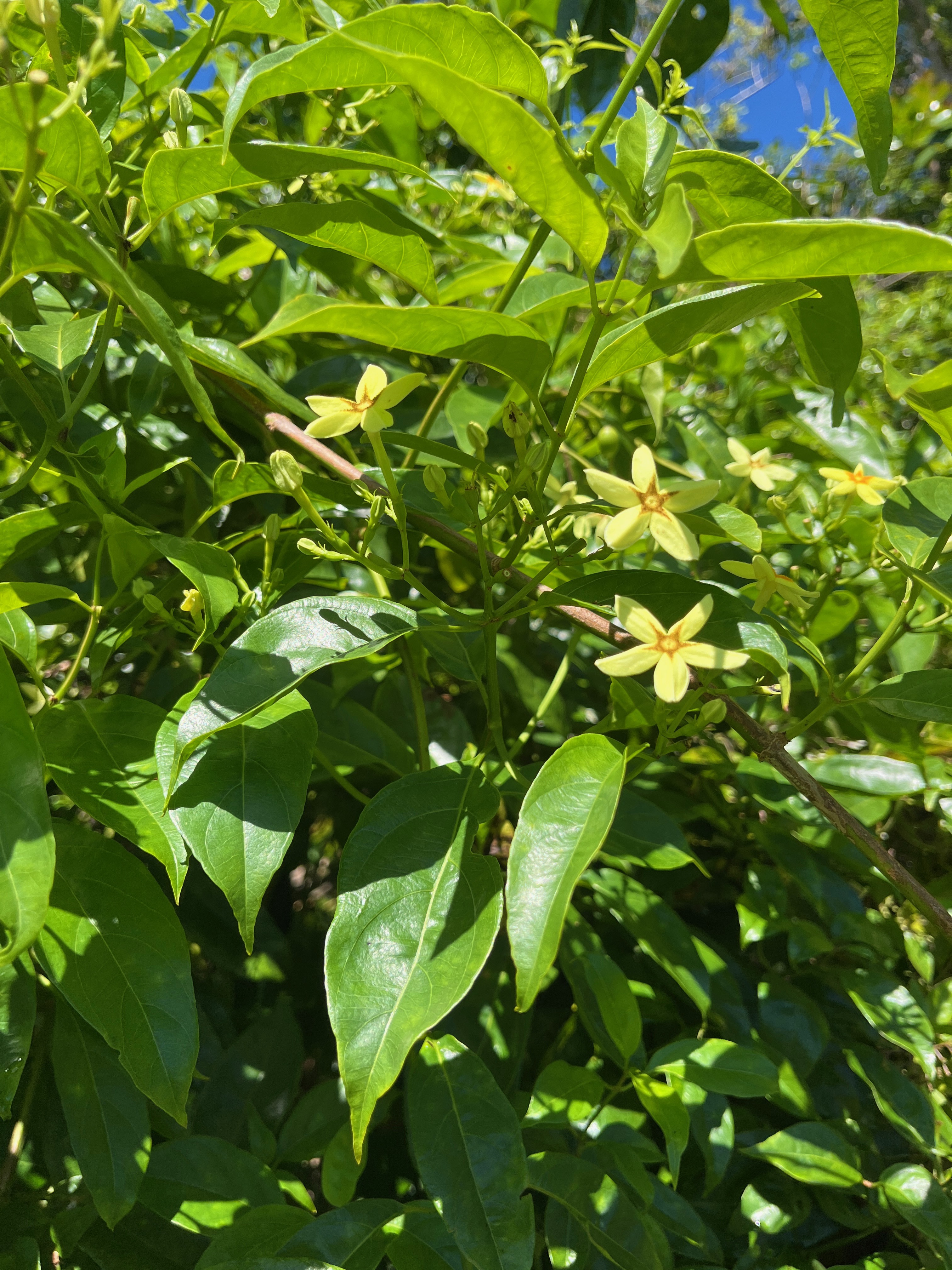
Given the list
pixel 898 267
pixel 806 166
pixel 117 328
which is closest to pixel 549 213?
pixel 898 267

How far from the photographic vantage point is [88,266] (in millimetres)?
433

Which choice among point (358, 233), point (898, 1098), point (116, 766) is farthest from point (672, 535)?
point (898, 1098)

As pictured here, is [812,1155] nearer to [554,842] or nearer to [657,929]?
[657,929]

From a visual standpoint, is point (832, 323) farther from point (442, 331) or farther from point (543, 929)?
point (543, 929)

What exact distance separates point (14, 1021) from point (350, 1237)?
278mm

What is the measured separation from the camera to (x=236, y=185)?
56 centimetres

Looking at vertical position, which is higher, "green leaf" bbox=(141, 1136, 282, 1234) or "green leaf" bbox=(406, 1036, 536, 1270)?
"green leaf" bbox=(406, 1036, 536, 1270)

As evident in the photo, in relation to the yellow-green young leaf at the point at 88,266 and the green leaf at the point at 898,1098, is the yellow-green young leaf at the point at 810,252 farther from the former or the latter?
the green leaf at the point at 898,1098

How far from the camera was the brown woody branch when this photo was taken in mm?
542

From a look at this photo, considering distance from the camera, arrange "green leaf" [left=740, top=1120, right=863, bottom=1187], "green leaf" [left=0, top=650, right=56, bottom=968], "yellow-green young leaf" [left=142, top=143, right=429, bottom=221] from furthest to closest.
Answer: "green leaf" [left=740, top=1120, right=863, bottom=1187] < "yellow-green young leaf" [left=142, top=143, right=429, bottom=221] < "green leaf" [left=0, top=650, right=56, bottom=968]

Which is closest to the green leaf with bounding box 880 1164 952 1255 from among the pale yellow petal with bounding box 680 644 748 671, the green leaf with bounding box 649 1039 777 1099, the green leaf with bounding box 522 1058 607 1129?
the green leaf with bounding box 649 1039 777 1099

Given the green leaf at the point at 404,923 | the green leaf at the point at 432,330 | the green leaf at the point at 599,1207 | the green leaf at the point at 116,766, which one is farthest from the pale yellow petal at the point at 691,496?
the green leaf at the point at 599,1207

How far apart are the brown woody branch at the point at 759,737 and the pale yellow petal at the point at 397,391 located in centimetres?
6

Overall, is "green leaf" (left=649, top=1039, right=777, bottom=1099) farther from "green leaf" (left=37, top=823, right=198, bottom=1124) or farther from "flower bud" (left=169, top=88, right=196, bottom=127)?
"flower bud" (left=169, top=88, right=196, bottom=127)
